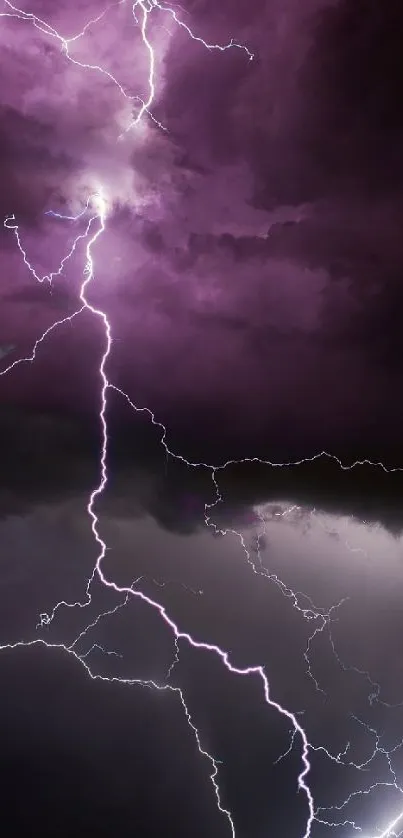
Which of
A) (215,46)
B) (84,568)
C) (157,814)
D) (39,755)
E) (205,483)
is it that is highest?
(215,46)

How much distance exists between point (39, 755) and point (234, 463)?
32.4 ft

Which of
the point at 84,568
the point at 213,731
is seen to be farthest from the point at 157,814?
the point at 84,568

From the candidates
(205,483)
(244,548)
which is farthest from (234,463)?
(244,548)

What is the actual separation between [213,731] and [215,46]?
10287 millimetres

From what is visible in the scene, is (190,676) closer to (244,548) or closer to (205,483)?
(244,548)

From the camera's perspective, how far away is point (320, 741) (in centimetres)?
859

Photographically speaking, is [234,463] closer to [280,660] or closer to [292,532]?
[292,532]

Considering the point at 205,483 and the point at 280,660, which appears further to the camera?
the point at 280,660

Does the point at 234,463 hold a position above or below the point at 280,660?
above

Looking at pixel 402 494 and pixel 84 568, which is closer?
pixel 402 494

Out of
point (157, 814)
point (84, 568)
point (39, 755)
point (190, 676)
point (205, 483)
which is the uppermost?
point (205, 483)

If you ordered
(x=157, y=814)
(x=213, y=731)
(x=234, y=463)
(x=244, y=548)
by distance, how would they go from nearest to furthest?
(x=234, y=463)
(x=244, y=548)
(x=213, y=731)
(x=157, y=814)

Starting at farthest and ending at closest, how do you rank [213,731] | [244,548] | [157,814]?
1. [157,814]
2. [213,731]
3. [244,548]

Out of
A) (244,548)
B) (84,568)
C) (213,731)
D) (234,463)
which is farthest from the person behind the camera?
(213,731)
